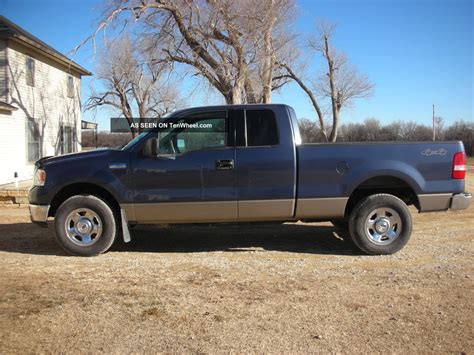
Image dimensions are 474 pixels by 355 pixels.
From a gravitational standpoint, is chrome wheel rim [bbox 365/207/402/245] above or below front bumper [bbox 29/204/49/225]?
below

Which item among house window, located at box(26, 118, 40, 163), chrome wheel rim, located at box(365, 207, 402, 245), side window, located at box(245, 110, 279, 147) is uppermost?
house window, located at box(26, 118, 40, 163)

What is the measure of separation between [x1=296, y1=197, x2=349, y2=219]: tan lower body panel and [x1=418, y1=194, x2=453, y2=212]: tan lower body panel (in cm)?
101

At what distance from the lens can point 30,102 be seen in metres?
17.8

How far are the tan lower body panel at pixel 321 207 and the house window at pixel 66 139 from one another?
17.4 m

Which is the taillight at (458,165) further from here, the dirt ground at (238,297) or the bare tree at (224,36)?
the bare tree at (224,36)

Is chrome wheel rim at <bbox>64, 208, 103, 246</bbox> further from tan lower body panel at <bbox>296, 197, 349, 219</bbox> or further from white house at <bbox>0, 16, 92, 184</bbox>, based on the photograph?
white house at <bbox>0, 16, 92, 184</bbox>

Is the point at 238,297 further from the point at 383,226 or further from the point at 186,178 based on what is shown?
the point at 383,226

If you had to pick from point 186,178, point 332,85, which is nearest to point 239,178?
point 186,178

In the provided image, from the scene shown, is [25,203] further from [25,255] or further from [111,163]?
[111,163]

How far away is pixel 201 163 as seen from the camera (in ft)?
19.1

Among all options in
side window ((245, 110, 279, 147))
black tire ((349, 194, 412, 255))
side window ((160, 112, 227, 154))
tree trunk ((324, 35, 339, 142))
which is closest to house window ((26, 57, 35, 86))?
side window ((160, 112, 227, 154))

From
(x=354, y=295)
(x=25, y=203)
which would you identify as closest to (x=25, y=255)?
(x=354, y=295)

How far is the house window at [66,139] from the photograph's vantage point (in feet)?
68.7

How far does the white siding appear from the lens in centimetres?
1602
